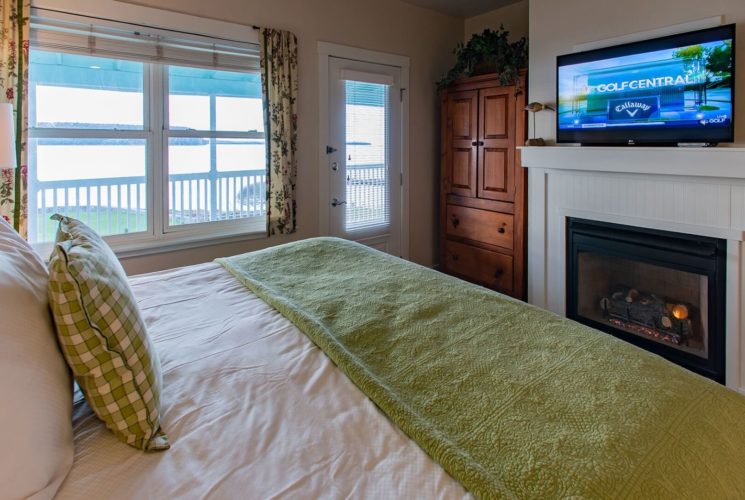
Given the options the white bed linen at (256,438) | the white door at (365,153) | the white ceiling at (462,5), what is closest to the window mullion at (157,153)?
the white door at (365,153)

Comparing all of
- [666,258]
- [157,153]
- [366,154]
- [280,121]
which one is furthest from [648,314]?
[157,153]

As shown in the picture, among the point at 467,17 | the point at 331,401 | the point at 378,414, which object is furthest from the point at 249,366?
the point at 467,17

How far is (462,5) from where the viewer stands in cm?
425

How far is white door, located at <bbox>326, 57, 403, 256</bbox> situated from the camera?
3850 mm

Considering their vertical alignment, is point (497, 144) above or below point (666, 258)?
above

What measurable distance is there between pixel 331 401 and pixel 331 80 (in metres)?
3.14

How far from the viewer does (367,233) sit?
4184 mm

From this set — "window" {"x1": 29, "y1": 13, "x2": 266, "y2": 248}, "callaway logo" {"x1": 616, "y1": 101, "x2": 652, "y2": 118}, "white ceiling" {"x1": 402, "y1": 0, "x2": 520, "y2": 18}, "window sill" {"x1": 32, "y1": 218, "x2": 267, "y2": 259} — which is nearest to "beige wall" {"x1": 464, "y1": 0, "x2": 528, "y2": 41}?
"white ceiling" {"x1": 402, "y1": 0, "x2": 520, "y2": 18}

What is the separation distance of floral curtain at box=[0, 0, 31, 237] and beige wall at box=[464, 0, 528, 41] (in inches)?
141

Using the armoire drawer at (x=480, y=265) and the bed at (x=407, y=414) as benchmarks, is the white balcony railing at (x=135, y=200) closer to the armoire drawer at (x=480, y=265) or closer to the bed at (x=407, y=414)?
the bed at (x=407, y=414)

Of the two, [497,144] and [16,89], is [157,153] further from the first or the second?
[497,144]

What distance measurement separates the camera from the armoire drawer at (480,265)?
3.89 metres

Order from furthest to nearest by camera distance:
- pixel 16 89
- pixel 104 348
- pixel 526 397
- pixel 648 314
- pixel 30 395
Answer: pixel 648 314, pixel 16 89, pixel 526 397, pixel 104 348, pixel 30 395

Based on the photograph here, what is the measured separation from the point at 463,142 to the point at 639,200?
168 centimetres
